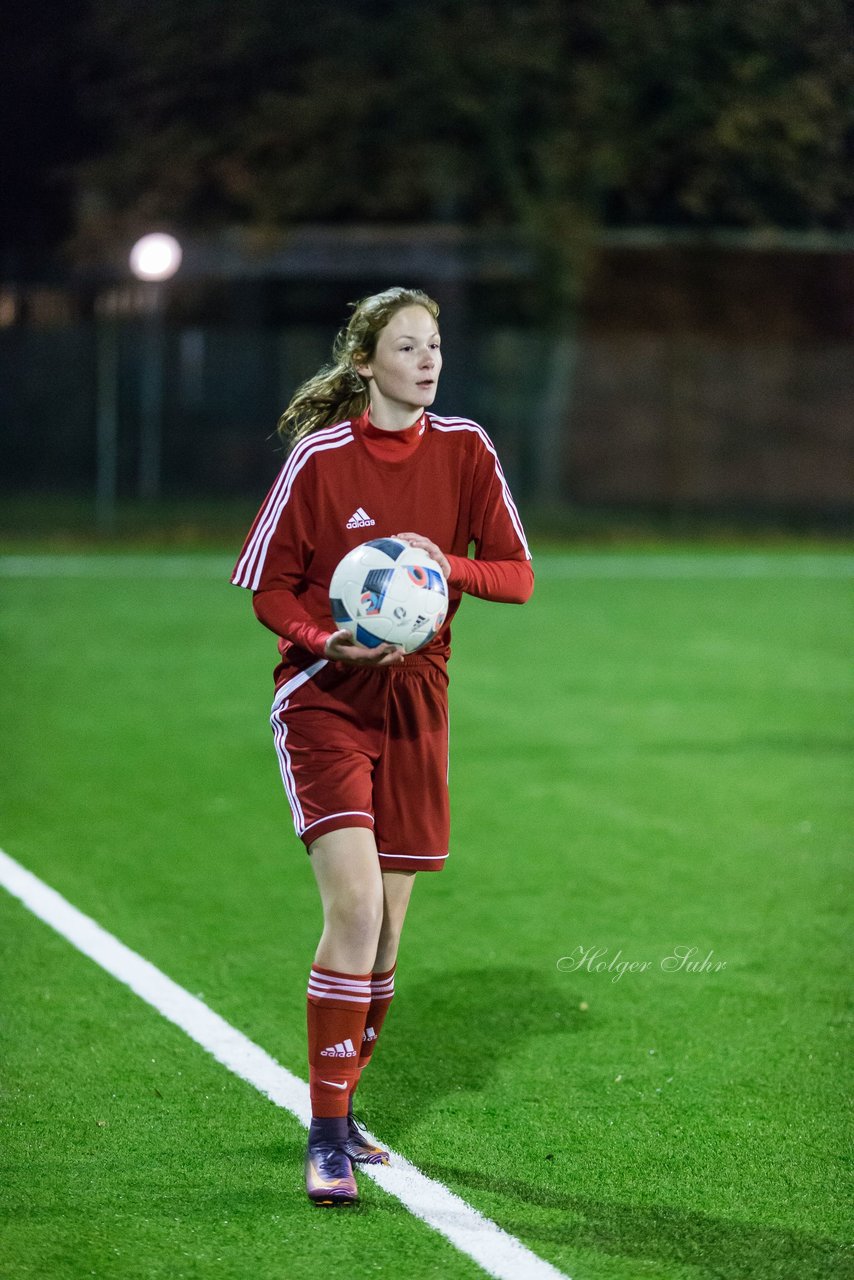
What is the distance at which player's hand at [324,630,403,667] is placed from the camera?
3990 mm

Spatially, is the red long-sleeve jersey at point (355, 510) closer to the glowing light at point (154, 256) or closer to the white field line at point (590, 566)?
the white field line at point (590, 566)

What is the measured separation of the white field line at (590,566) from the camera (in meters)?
18.1

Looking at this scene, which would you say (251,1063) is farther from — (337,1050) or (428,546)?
(428,546)

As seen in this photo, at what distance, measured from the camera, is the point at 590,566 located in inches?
776

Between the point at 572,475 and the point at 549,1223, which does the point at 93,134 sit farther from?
the point at 549,1223

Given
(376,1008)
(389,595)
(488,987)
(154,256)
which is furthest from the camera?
→ (154,256)

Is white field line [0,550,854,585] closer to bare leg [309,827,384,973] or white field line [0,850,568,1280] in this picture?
white field line [0,850,568,1280]

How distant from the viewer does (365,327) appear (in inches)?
169

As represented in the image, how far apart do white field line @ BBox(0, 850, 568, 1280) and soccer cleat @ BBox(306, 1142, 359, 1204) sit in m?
0.14

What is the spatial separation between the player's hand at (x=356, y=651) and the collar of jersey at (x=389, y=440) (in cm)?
54

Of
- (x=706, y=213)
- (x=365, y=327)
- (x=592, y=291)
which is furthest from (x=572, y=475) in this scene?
(x=365, y=327)

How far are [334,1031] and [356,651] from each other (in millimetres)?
946

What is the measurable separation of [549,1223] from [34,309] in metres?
23.4

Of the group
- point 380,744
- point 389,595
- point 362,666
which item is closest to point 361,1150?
point 380,744
